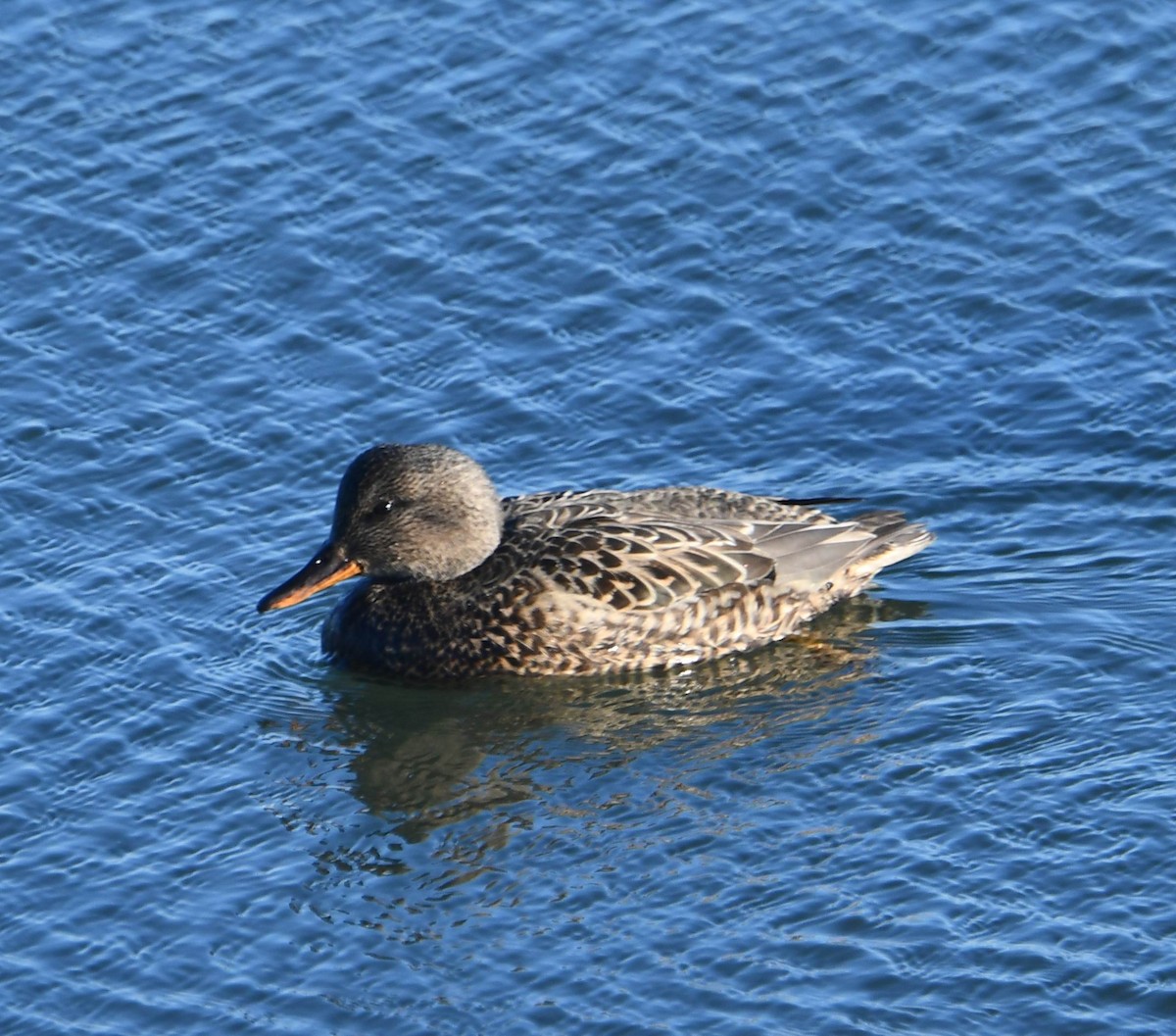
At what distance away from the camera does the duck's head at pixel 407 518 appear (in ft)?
47.2

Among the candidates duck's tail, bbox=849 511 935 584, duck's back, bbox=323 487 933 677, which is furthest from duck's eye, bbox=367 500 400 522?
duck's tail, bbox=849 511 935 584

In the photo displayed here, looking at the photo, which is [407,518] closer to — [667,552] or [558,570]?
[558,570]

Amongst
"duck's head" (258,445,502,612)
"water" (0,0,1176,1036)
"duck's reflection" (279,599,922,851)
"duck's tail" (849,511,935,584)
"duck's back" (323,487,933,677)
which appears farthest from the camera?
"duck's tail" (849,511,935,584)

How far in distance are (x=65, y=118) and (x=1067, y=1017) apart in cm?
1231

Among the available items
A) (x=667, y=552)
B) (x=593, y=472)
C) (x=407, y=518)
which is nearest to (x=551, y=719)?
(x=667, y=552)

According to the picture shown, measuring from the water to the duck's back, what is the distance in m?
0.26

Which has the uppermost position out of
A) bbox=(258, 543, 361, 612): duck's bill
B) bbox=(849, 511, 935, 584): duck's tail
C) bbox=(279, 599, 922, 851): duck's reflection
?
bbox=(849, 511, 935, 584): duck's tail

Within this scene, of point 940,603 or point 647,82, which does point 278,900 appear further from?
point 647,82

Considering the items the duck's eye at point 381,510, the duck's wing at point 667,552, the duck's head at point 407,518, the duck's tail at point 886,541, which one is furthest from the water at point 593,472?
the duck's eye at point 381,510

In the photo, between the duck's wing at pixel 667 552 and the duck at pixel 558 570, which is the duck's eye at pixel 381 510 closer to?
the duck at pixel 558 570

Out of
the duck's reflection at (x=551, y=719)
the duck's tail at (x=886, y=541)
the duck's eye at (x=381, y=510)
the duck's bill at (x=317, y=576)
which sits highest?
the duck's tail at (x=886, y=541)

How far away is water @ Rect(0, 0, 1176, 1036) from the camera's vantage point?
37.5ft

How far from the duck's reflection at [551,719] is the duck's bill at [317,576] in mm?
530

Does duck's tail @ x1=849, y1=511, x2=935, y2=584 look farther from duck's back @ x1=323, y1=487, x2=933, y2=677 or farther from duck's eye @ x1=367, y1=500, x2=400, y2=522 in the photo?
duck's eye @ x1=367, y1=500, x2=400, y2=522
